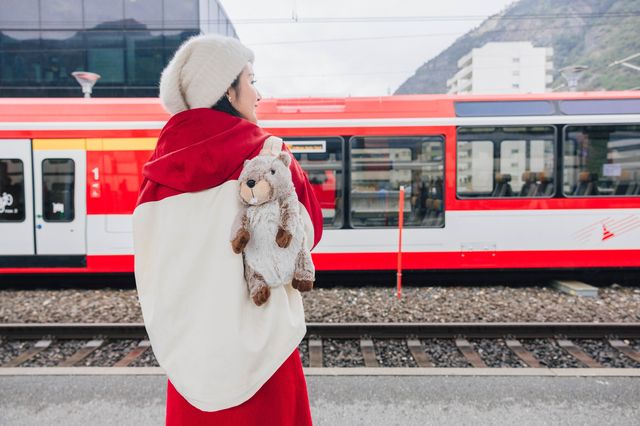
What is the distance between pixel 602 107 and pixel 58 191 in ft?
27.7

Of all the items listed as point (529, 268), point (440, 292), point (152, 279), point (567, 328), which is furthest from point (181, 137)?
point (529, 268)

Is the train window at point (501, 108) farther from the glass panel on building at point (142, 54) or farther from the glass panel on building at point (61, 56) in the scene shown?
the glass panel on building at point (61, 56)

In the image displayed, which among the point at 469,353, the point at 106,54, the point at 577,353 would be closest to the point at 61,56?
the point at 106,54

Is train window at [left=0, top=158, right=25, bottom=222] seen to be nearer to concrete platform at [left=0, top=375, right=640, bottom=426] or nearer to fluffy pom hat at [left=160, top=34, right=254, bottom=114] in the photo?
concrete platform at [left=0, top=375, right=640, bottom=426]

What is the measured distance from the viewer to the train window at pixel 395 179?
25.0 ft

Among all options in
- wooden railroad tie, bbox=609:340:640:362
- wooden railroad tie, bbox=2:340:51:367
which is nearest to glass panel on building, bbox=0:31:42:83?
wooden railroad tie, bbox=2:340:51:367

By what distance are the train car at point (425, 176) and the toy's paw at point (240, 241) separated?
626 centimetres

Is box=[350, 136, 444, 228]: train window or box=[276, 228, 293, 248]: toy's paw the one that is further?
box=[350, 136, 444, 228]: train window

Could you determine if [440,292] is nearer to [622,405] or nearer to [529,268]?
[529,268]

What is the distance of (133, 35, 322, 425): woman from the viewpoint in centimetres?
131

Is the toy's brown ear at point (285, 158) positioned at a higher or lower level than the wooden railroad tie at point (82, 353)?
higher

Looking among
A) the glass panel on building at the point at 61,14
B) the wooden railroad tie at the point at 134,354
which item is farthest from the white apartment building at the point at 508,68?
the wooden railroad tie at the point at 134,354

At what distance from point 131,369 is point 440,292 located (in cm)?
449

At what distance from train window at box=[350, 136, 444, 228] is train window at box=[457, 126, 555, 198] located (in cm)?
39
